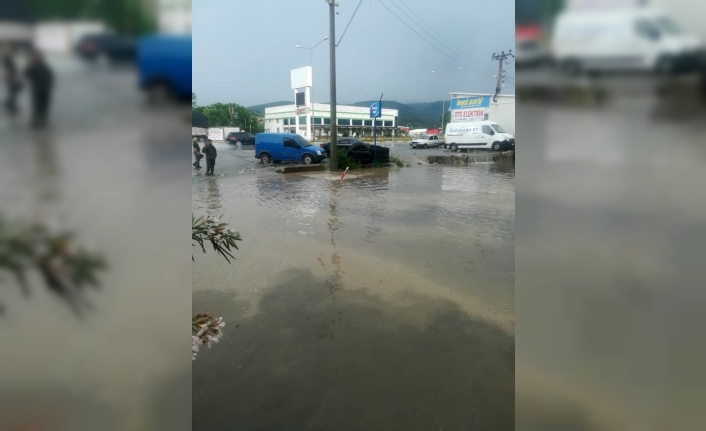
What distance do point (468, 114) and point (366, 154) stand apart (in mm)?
12107

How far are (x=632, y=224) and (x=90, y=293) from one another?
1388 millimetres

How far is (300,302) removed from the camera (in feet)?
14.4

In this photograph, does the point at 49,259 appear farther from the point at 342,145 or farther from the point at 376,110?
the point at 342,145

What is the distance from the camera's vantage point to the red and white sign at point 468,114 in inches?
1091

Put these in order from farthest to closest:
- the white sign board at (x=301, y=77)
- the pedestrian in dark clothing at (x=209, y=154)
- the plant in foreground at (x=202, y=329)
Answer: the white sign board at (x=301, y=77) → the pedestrian in dark clothing at (x=209, y=154) → the plant in foreground at (x=202, y=329)

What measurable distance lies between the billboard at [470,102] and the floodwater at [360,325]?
70.8 feet

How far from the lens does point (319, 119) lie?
5416 cm

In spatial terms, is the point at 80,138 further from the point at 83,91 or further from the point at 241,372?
the point at 241,372

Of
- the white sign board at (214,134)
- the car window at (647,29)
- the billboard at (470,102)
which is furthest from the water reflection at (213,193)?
the billboard at (470,102)

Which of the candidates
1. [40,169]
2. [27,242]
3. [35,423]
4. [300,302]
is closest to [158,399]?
[35,423]

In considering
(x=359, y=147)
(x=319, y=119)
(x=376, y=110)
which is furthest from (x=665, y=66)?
(x=319, y=119)

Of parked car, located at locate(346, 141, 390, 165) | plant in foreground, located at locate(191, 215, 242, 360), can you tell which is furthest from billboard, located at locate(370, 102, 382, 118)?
plant in foreground, located at locate(191, 215, 242, 360)

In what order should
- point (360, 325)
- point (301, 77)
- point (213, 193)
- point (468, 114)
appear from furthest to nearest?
point (301, 77) < point (468, 114) < point (213, 193) < point (360, 325)

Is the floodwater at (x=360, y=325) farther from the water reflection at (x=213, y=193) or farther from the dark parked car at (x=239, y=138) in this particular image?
the dark parked car at (x=239, y=138)
